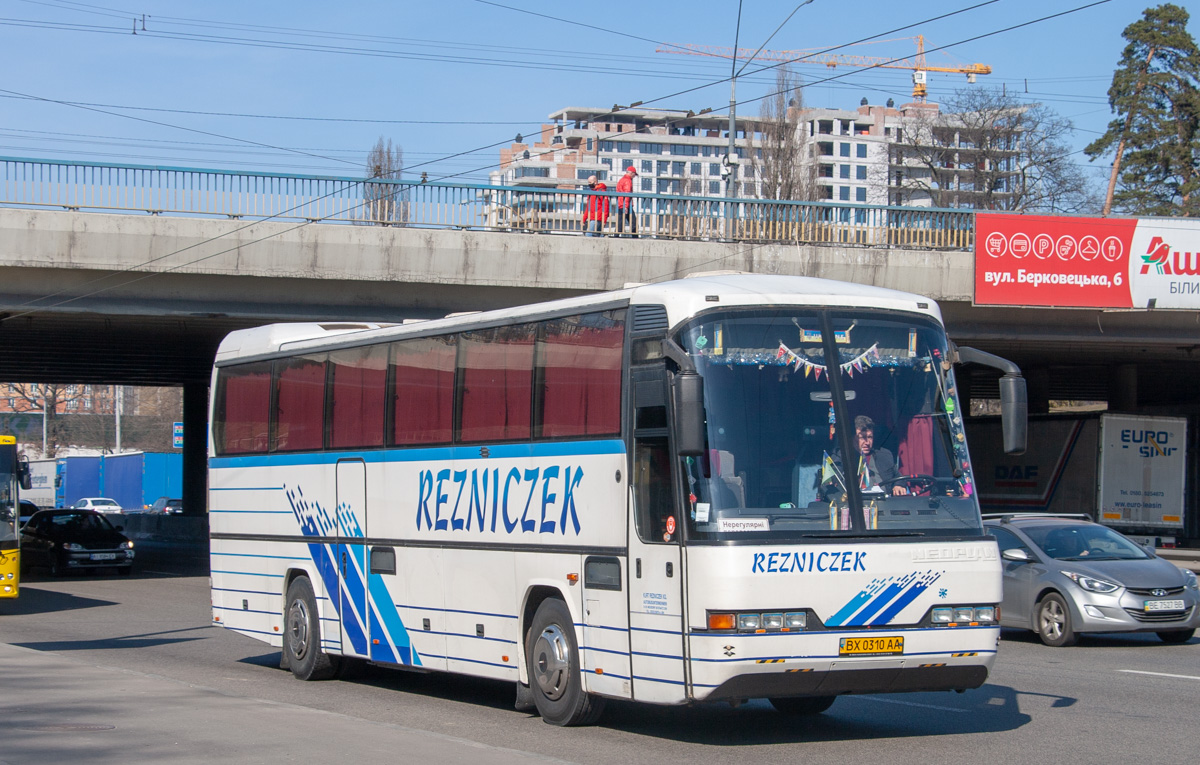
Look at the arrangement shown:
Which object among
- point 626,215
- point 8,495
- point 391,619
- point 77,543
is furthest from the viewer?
point 77,543

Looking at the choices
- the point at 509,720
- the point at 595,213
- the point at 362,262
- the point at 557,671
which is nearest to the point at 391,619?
the point at 509,720

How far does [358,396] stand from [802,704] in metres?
5.13

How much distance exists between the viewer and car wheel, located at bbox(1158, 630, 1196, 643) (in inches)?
632

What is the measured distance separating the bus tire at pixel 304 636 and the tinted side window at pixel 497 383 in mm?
3415

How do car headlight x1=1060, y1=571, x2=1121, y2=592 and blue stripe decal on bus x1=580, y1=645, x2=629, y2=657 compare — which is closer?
blue stripe decal on bus x1=580, y1=645, x2=629, y2=657

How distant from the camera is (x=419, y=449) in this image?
1177 cm

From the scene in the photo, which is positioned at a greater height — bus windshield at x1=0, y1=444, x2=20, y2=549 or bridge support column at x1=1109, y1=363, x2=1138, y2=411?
bridge support column at x1=1109, y1=363, x2=1138, y2=411

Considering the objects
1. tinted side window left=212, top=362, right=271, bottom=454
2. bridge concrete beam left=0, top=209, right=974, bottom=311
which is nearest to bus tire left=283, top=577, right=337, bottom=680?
tinted side window left=212, top=362, right=271, bottom=454

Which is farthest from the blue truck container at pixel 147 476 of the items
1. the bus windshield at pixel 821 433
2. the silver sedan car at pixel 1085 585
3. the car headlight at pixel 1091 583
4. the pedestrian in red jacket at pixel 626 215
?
the bus windshield at pixel 821 433

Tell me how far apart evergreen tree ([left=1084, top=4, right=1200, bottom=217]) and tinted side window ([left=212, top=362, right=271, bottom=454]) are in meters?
56.4

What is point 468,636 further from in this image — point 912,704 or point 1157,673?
point 1157,673

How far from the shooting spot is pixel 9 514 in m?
20.4

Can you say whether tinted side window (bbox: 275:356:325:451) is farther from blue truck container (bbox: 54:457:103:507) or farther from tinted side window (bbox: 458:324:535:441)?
blue truck container (bbox: 54:457:103:507)

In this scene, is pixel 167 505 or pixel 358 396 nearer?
pixel 358 396
